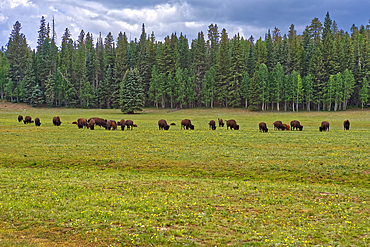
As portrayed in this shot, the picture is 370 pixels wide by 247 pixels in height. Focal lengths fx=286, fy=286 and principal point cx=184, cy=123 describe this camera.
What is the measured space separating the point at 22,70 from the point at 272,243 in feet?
431

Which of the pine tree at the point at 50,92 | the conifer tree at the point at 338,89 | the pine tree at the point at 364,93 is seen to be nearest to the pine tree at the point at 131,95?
the pine tree at the point at 50,92

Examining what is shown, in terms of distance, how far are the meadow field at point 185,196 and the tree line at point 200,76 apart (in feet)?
213

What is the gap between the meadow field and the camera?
8.02 m

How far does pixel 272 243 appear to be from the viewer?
7551 mm

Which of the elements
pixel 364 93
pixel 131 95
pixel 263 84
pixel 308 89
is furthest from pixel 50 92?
pixel 364 93

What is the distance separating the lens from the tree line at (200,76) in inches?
3396

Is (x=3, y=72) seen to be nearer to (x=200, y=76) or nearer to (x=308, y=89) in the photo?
(x=200, y=76)

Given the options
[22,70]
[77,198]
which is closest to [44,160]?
[77,198]

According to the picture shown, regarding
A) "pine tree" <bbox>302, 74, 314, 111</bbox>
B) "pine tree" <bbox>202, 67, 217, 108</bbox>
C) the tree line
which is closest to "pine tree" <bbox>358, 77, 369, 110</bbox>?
the tree line

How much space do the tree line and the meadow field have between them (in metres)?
65.1

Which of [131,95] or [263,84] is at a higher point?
[263,84]

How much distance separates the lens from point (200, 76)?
10812cm

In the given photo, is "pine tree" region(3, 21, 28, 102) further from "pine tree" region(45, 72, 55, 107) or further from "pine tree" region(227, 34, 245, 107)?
"pine tree" region(227, 34, 245, 107)

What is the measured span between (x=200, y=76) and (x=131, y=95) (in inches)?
1351
